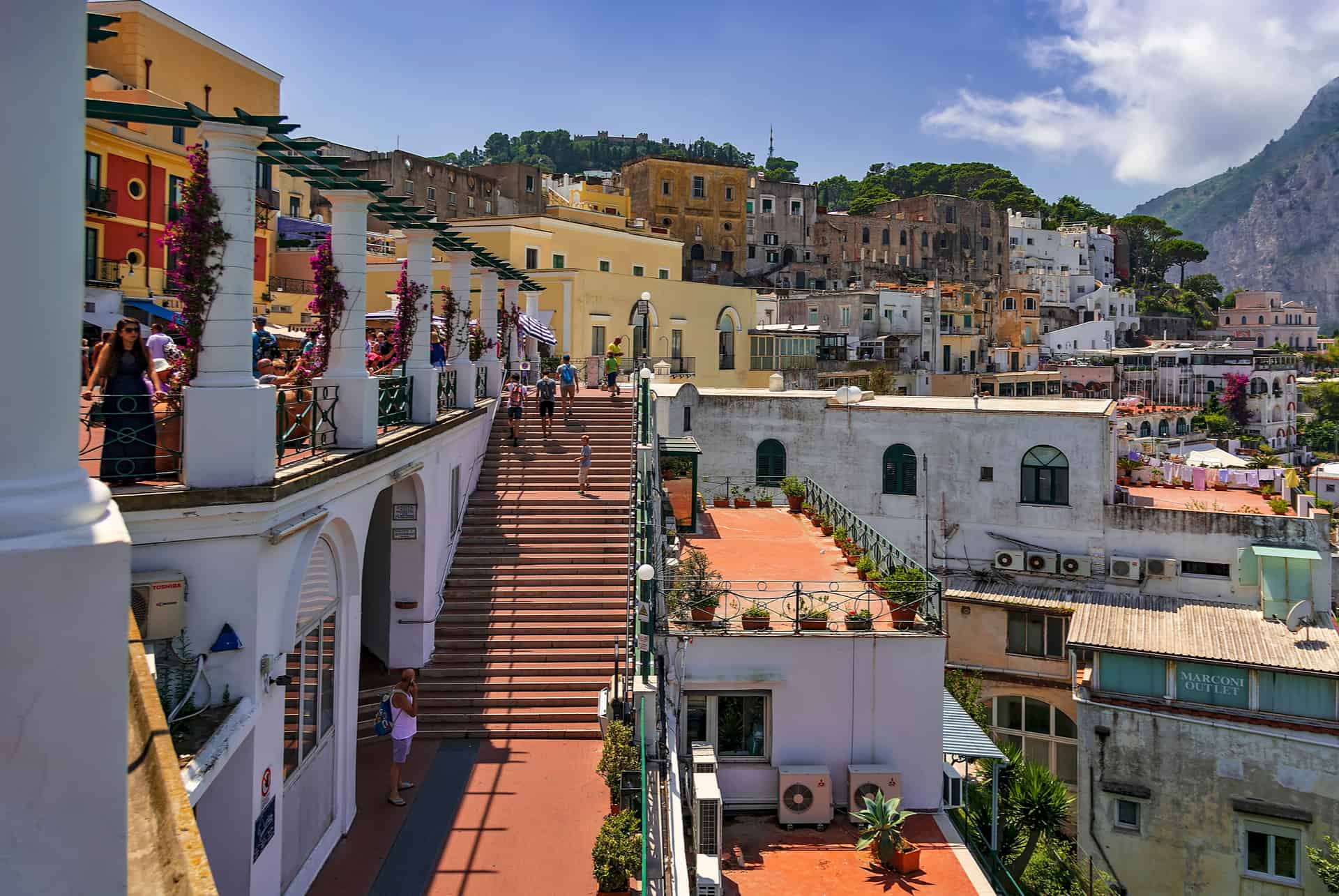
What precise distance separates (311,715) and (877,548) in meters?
11.6

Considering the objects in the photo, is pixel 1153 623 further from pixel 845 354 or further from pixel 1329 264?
pixel 1329 264

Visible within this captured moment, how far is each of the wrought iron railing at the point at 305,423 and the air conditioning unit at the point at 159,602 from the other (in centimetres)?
195

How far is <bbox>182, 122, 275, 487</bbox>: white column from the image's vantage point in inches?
308

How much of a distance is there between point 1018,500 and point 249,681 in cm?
2298

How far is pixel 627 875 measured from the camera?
372 inches

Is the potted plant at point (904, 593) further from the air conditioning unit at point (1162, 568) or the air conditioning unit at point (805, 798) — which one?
the air conditioning unit at point (1162, 568)

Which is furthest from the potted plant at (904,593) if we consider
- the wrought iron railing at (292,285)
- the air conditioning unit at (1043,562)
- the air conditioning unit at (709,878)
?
the wrought iron railing at (292,285)

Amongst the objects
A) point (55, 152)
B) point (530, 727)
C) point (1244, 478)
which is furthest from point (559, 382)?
point (1244, 478)

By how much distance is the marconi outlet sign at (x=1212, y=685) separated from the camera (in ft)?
66.7

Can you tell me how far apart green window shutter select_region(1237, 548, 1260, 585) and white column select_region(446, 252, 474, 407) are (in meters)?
18.9

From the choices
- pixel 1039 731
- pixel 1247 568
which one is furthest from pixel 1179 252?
pixel 1039 731

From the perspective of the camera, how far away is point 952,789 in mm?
15586

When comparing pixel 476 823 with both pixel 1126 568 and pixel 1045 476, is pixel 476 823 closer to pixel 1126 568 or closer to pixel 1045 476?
pixel 1045 476

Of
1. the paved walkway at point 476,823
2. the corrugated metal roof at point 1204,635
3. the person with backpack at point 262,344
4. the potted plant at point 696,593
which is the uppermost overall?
the person with backpack at point 262,344
